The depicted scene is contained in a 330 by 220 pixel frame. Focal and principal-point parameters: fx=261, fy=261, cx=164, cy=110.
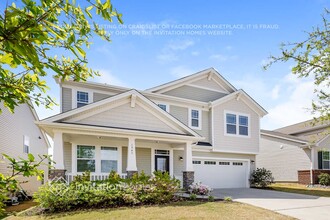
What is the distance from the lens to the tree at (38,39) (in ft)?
5.09

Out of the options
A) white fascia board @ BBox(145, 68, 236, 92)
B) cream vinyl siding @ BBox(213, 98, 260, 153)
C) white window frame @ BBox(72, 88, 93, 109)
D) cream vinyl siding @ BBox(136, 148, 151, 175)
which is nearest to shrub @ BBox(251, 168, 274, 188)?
cream vinyl siding @ BBox(213, 98, 260, 153)

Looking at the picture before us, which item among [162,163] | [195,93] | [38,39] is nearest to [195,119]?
[195,93]

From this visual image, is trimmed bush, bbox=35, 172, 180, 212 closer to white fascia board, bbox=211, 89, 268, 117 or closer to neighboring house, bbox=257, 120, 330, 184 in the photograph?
white fascia board, bbox=211, 89, 268, 117

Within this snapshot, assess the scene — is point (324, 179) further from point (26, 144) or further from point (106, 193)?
point (26, 144)

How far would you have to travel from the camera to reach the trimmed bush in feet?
33.8

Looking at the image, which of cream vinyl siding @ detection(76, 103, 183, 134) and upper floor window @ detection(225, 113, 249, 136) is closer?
cream vinyl siding @ detection(76, 103, 183, 134)

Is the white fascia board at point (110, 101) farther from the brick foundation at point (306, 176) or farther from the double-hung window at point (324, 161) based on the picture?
the double-hung window at point (324, 161)

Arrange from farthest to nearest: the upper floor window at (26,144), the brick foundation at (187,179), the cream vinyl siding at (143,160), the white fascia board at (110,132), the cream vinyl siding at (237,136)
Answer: the cream vinyl siding at (237,136) < the upper floor window at (26,144) < the cream vinyl siding at (143,160) < the brick foundation at (187,179) < the white fascia board at (110,132)

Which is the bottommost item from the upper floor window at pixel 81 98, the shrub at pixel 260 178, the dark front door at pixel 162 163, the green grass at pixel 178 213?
the shrub at pixel 260 178

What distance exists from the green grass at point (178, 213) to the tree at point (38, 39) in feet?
23.6

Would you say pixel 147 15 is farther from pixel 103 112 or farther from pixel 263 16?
pixel 103 112

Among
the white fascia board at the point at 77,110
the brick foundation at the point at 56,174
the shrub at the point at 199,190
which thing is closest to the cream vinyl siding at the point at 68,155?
the brick foundation at the point at 56,174

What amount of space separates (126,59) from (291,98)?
9.10 metres

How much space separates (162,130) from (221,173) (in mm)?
7106
